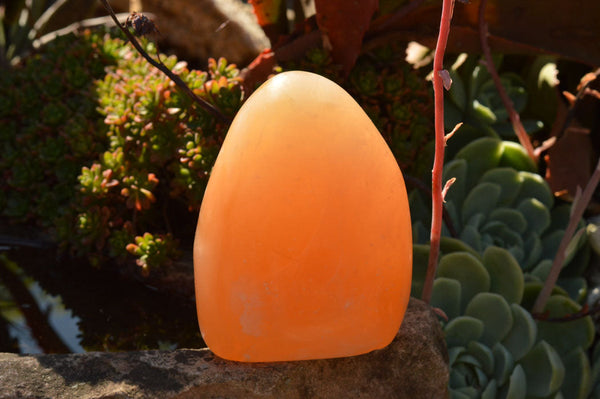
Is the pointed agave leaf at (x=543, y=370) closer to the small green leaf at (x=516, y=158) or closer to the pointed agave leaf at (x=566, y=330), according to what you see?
the pointed agave leaf at (x=566, y=330)

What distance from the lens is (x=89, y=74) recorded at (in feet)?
6.29

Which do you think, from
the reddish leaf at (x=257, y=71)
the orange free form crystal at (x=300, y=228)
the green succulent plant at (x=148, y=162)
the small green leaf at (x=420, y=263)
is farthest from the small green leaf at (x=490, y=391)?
the reddish leaf at (x=257, y=71)

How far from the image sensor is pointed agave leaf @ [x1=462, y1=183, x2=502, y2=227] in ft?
5.42

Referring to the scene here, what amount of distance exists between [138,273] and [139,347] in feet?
0.99

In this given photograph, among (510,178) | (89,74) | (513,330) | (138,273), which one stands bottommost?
(513,330)

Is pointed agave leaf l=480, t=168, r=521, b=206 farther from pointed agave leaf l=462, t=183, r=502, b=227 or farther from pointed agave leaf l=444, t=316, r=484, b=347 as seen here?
pointed agave leaf l=444, t=316, r=484, b=347

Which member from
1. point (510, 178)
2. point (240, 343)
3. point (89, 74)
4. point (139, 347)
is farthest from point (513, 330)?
point (89, 74)

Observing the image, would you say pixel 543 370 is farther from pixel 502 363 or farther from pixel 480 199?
pixel 480 199

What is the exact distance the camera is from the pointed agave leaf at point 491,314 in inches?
53.7

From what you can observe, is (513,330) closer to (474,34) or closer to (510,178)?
(510,178)

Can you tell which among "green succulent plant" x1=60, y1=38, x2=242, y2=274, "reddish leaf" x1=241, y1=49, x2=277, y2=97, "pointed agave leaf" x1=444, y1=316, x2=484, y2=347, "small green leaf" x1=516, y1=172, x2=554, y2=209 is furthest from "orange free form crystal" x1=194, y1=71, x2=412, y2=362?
"small green leaf" x1=516, y1=172, x2=554, y2=209

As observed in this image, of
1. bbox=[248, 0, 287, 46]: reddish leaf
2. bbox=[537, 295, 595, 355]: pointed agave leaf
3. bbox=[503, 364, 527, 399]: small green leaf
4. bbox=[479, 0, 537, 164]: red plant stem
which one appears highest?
bbox=[248, 0, 287, 46]: reddish leaf

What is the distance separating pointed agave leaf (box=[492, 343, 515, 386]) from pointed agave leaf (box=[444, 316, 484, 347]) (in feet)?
0.15

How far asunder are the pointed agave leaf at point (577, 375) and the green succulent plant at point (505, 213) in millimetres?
192
